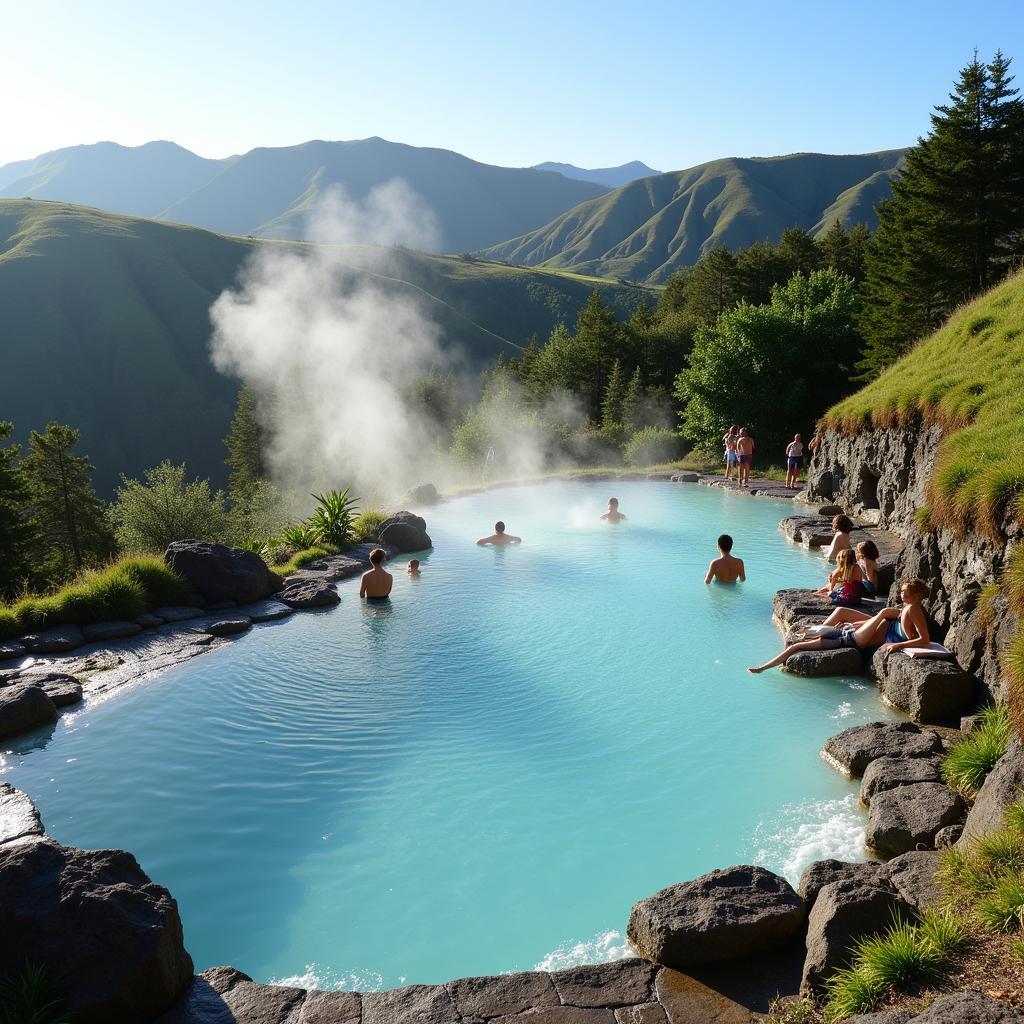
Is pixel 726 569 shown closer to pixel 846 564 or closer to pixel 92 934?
pixel 846 564

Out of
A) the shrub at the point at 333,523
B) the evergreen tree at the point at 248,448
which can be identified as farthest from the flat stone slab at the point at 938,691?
the evergreen tree at the point at 248,448

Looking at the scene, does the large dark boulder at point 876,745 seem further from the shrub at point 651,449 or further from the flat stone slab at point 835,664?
the shrub at point 651,449

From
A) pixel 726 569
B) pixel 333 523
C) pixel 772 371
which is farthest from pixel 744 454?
pixel 333 523

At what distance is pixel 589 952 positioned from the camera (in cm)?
471

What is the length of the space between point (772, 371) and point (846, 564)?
21.3m

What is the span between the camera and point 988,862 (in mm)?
4059

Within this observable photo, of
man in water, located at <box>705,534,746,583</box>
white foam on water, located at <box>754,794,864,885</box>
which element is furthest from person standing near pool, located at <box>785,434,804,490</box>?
white foam on water, located at <box>754,794,864,885</box>

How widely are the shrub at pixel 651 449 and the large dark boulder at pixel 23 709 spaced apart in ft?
85.9

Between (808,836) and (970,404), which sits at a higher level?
(970,404)

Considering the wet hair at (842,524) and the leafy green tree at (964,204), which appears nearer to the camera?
the wet hair at (842,524)

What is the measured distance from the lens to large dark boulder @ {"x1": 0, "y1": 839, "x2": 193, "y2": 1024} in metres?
3.63

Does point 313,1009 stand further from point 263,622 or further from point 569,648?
point 263,622

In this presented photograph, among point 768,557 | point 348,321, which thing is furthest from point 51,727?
point 348,321

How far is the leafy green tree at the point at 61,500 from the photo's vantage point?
32.7m
